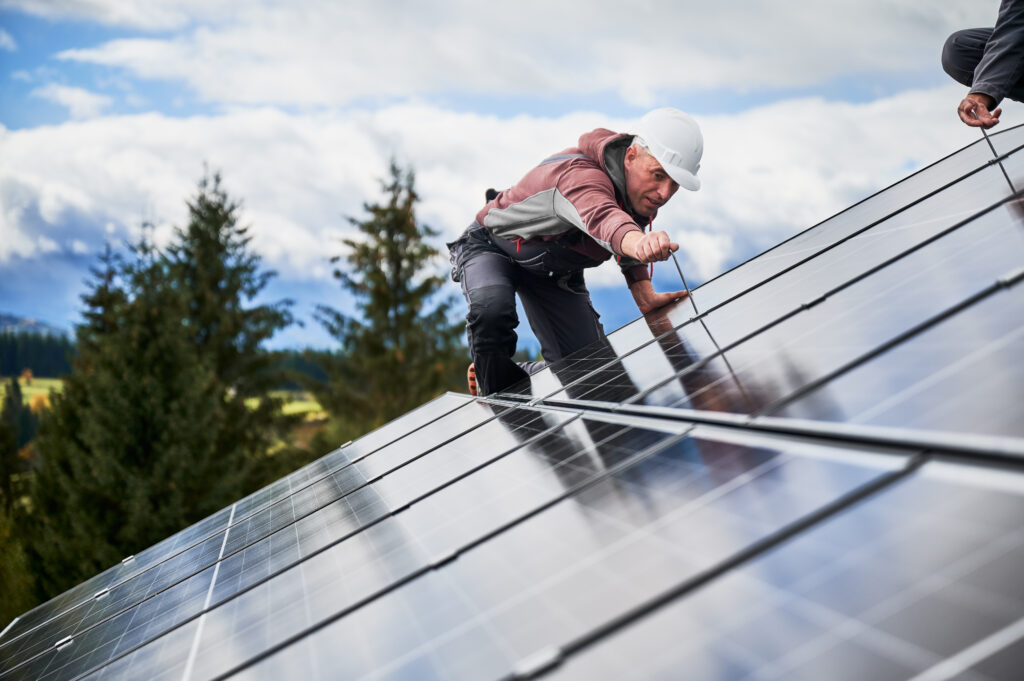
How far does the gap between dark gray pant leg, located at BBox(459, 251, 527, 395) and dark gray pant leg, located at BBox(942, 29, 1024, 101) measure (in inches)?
157

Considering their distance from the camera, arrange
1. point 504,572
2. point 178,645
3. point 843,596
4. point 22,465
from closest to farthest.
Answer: point 843,596
point 504,572
point 178,645
point 22,465

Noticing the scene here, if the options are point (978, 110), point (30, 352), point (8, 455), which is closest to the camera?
point (978, 110)

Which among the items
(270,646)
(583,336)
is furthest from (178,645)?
(583,336)

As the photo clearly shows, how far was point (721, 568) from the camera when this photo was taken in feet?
4.79

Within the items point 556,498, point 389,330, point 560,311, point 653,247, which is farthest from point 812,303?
point 389,330

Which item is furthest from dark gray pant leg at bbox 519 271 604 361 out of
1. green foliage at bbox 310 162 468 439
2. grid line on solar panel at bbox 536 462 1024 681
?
green foliage at bbox 310 162 468 439

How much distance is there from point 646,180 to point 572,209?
25.4 inches

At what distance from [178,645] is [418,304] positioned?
1200 inches

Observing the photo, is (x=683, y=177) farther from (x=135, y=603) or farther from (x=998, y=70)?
(x=135, y=603)

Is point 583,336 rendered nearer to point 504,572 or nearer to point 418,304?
point 504,572

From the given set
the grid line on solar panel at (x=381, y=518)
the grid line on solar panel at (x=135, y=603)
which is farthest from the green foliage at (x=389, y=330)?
the grid line on solar panel at (x=381, y=518)

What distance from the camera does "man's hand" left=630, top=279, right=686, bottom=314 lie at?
6602mm

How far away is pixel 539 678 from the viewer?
1.38 metres

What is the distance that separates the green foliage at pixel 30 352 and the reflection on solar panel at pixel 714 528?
61.5 metres
